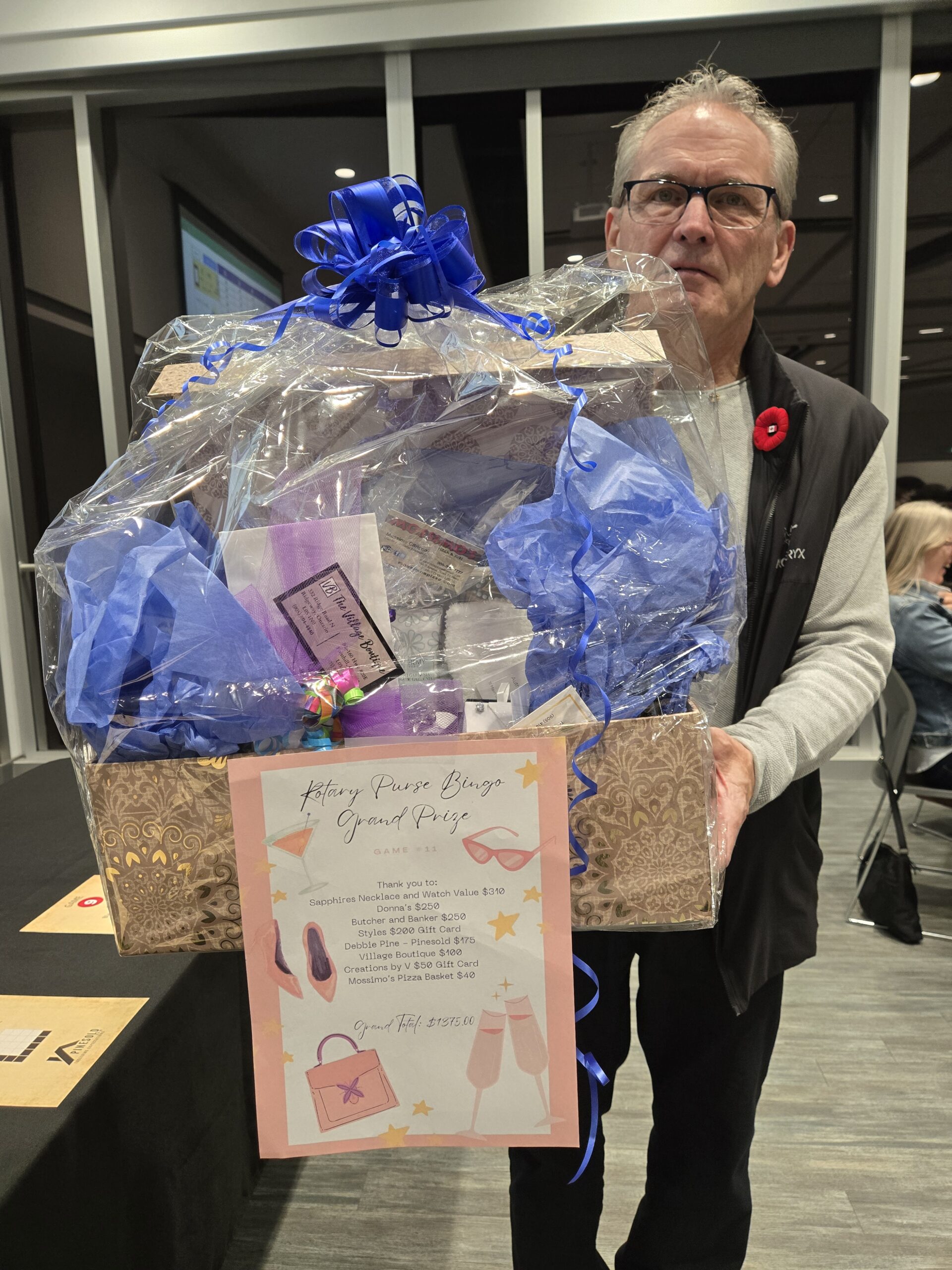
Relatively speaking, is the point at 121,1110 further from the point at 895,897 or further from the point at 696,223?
the point at 895,897

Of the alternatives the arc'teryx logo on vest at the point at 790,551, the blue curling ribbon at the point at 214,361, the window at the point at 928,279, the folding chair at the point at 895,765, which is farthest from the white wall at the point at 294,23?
the blue curling ribbon at the point at 214,361

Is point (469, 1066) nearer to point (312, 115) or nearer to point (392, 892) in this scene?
point (392, 892)

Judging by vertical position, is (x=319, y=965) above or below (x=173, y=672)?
below

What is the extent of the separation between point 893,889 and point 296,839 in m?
2.43

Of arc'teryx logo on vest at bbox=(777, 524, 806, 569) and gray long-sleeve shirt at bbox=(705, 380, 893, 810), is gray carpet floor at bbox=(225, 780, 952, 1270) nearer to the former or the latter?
gray long-sleeve shirt at bbox=(705, 380, 893, 810)

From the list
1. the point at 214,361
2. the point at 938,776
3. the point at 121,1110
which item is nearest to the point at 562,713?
the point at 214,361

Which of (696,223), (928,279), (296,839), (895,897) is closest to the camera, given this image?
(296,839)

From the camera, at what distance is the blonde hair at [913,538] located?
8.73 ft

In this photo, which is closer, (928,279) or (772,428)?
(772,428)

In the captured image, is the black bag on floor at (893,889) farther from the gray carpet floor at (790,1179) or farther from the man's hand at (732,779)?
the man's hand at (732,779)

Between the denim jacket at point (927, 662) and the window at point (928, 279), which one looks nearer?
the denim jacket at point (927, 662)

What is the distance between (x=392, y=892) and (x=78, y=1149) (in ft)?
1.83

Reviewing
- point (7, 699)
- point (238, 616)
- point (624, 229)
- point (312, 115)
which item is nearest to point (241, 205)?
point (312, 115)

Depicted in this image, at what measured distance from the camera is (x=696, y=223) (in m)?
0.88
